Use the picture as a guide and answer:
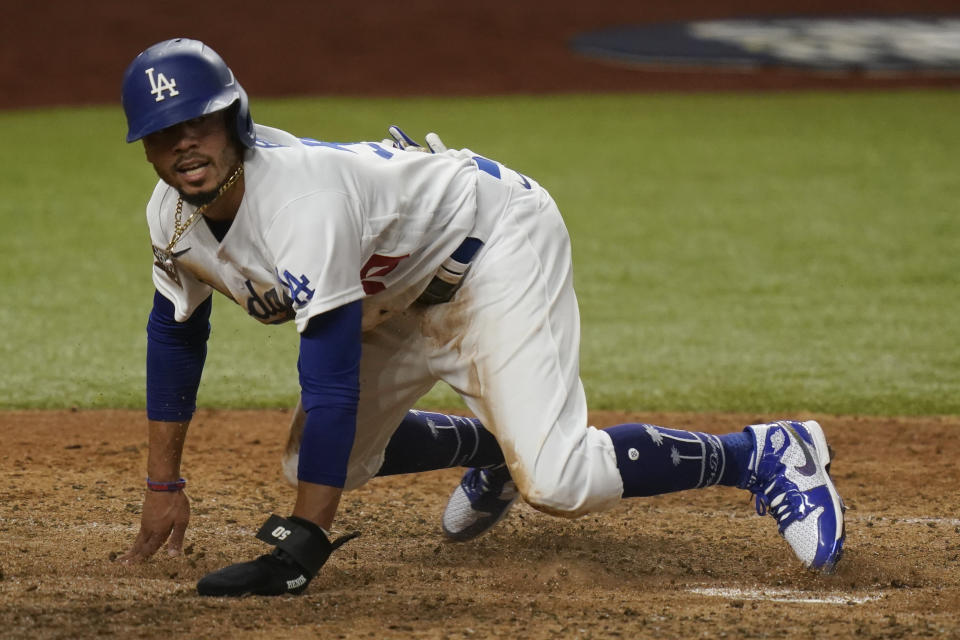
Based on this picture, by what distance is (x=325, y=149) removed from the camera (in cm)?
280

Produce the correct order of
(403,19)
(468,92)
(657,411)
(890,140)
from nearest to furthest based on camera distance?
(657,411), (890,140), (468,92), (403,19)

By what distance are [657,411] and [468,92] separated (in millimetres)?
9670

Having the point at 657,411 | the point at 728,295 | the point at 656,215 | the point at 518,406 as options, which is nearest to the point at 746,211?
the point at 656,215

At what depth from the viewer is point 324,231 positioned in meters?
2.60

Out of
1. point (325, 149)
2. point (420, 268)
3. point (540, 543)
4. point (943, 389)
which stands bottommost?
point (943, 389)

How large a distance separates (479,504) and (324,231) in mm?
1209

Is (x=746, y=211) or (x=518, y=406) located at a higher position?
(x=518, y=406)

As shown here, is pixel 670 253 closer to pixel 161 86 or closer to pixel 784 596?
pixel 784 596

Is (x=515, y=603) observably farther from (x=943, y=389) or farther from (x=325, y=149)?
(x=943, y=389)

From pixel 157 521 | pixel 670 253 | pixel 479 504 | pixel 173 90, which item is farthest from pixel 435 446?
pixel 670 253

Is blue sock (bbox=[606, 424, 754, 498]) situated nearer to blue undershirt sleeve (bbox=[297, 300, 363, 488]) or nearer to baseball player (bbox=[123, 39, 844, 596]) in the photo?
baseball player (bbox=[123, 39, 844, 596])

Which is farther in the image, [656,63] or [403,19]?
[403,19]

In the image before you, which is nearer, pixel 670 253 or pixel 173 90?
pixel 173 90

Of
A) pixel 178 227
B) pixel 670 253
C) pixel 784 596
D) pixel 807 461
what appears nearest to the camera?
pixel 178 227
